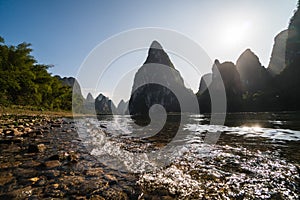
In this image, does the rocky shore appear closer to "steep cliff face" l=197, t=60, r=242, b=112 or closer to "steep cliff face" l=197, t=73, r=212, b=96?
"steep cliff face" l=197, t=60, r=242, b=112

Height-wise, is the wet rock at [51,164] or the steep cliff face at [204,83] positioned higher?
the steep cliff face at [204,83]

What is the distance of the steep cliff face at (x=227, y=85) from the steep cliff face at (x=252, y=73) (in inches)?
575

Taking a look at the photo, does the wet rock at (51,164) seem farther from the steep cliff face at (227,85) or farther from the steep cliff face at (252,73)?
the steep cliff face at (252,73)

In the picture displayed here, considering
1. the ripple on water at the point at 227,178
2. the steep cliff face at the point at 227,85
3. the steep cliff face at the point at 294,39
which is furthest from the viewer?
the steep cliff face at the point at 227,85

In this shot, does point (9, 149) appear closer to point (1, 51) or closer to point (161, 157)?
point (161, 157)

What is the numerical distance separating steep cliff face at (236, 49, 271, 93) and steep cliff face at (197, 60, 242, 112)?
14599 mm

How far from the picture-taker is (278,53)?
544ft

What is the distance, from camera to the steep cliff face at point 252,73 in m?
142

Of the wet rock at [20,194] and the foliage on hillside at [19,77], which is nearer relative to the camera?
the wet rock at [20,194]

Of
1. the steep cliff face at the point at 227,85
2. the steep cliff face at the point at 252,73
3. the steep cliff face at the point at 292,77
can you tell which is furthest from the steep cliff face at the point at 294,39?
the steep cliff face at the point at 227,85

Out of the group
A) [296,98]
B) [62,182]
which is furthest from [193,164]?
[296,98]

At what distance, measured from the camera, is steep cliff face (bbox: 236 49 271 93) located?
142 metres

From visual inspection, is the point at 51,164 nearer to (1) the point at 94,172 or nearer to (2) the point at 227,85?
(1) the point at 94,172

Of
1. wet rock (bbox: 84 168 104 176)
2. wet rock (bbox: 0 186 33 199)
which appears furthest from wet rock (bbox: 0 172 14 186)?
wet rock (bbox: 84 168 104 176)
